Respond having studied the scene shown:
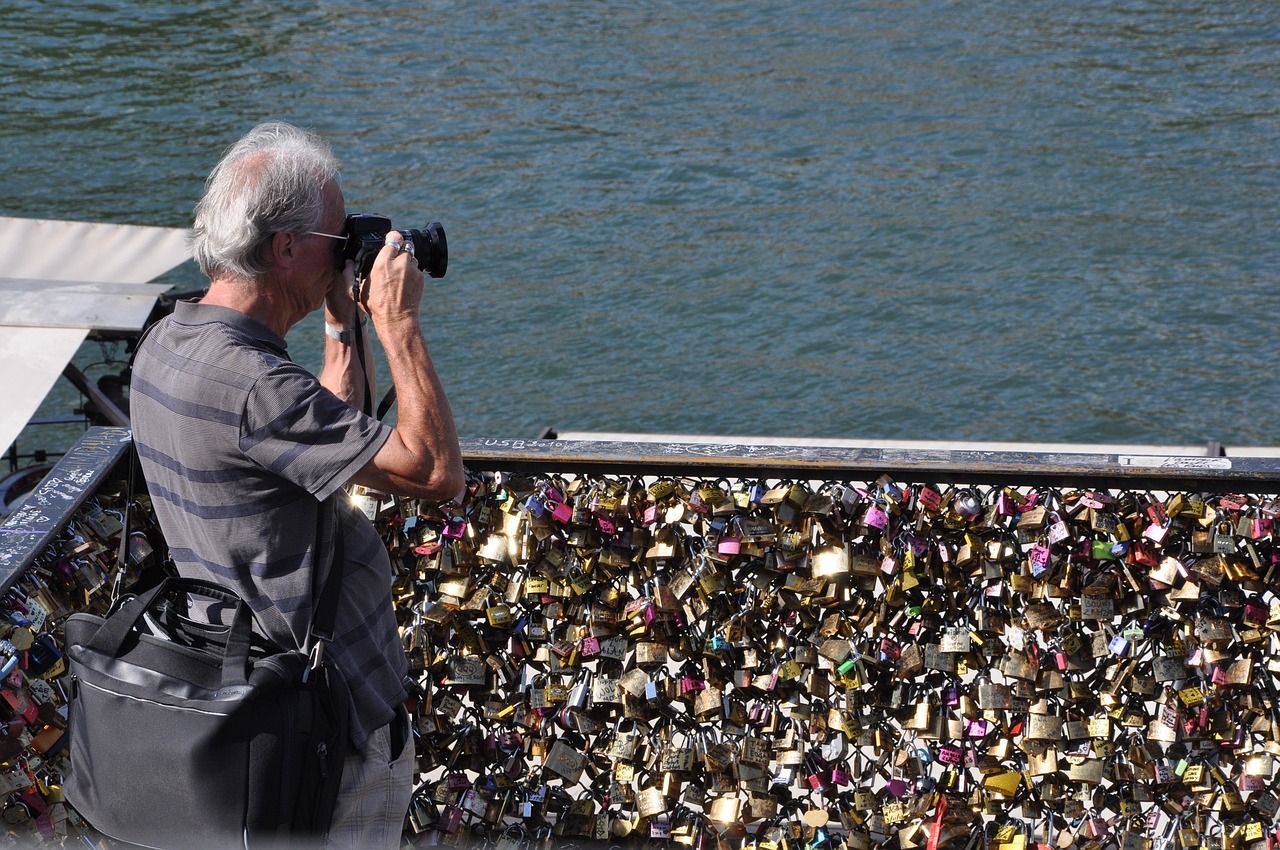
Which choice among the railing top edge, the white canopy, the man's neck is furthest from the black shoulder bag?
the white canopy

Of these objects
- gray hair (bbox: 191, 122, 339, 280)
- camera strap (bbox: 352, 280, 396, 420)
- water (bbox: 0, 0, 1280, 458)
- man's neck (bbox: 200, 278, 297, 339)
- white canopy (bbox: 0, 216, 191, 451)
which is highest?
gray hair (bbox: 191, 122, 339, 280)

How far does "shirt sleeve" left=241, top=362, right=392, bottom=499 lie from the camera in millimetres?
1933

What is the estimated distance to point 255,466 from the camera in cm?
198

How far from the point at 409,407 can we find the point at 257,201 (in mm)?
362

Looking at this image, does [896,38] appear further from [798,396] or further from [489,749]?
[489,749]

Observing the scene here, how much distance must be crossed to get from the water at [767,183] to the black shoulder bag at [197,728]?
1149cm

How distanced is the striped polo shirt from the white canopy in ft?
7.68

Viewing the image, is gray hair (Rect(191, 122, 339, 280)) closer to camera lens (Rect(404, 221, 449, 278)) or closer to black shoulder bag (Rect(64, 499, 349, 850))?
camera lens (Rect(404, 221, 449, 278))

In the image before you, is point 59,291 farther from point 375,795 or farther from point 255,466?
point 255,466

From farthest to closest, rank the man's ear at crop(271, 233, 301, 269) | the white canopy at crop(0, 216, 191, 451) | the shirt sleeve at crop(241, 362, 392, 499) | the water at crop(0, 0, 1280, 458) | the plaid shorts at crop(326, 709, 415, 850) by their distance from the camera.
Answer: the water at crop(0, 0, 1280, 458), the white canopy at crop(0, 216, 191, 451), the plaid shorts at crop(326, 709, 415, 850), the man's ear at crop(271, 233, 301, 269), the shirt sleeve at crop(241, 362, 392, 499)

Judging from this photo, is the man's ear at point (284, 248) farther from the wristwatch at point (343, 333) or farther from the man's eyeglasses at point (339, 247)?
the wristwatch at point (343, 333)

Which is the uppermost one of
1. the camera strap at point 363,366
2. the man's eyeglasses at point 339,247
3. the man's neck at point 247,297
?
the man's eyeglasses at point 339,247

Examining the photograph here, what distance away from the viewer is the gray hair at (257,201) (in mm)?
2025

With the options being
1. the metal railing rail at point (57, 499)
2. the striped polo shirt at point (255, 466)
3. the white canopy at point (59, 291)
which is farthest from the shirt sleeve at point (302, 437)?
the white canopy at point (59, 291)
